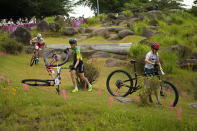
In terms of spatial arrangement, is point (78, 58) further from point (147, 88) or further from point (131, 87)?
point (147, 88)

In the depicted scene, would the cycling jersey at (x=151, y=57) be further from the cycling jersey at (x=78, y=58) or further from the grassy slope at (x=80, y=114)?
the cycling jersey at (x=78, y=58)

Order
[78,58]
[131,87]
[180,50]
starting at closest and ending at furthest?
[131,87] → [78,58] → [180,50]

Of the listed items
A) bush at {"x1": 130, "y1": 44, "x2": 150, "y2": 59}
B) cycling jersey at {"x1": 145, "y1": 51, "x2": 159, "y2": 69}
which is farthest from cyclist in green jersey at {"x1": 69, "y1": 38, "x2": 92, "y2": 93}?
bush at {"x1": 130, "y1": 44, "x2": 150, "y2": 59}

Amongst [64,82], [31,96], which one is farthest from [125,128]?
[64,82]

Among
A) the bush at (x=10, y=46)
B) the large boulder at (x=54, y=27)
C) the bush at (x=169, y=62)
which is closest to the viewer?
the bush at (x=169, y=62)

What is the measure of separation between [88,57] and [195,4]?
18166 millimetres

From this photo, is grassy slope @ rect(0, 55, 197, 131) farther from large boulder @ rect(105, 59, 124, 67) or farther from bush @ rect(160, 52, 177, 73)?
large boulder @ rect(105, 59, 124, 67)

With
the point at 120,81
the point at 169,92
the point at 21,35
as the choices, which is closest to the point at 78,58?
the point at 120,81

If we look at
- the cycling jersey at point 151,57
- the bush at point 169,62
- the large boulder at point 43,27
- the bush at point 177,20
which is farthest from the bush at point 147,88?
the bush at point 177,20

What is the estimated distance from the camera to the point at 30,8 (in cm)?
2912

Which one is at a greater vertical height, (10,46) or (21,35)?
(21,35)

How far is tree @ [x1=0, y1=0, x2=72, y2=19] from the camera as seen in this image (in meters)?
27.9

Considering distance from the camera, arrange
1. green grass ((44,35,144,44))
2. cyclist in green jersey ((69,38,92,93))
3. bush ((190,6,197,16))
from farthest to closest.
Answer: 1. bush ((190,6,197,16))
2. green grass ((44,35,144,44))
3. cyclist in green jersey ((69,38,92,93))

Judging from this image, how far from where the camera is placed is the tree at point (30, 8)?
2792cm
